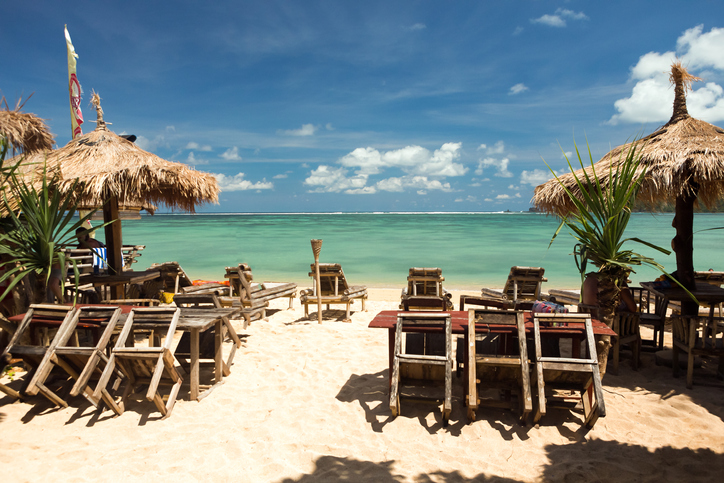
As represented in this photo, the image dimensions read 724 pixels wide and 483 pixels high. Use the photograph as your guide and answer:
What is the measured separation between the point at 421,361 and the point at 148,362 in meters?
2.32

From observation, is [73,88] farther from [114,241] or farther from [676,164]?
[676,164]

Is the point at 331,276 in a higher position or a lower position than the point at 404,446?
higher

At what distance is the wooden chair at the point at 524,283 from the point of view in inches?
265

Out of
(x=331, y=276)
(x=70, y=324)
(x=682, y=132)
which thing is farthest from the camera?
(x=331, y=276)

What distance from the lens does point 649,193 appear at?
4.92 meters

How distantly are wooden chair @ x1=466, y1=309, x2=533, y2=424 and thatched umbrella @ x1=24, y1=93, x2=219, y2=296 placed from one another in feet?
14.6

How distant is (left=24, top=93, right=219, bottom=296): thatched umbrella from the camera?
5.33 meters

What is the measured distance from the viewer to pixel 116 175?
538cm

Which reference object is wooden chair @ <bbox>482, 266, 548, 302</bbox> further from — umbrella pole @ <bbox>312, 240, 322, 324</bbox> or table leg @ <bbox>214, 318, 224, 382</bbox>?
table leg @ <bbox>214, 318, 224, 382</bbox>

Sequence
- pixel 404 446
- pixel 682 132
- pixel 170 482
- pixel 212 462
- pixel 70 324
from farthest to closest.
Answer: pixel 682 132 < pixel 70 324 < pixel 404 446 < pixel 212 462 < pixel 170 482

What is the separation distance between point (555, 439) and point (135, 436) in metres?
3.10

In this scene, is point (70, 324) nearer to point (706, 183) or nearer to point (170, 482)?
point (170, 482)

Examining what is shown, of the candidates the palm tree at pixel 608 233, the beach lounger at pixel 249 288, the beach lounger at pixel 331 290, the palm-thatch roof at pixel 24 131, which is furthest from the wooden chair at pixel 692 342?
the palm-thatch roof at pixel 24 131

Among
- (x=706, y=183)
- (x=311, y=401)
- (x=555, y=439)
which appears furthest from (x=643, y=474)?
(x=706, y=183)
